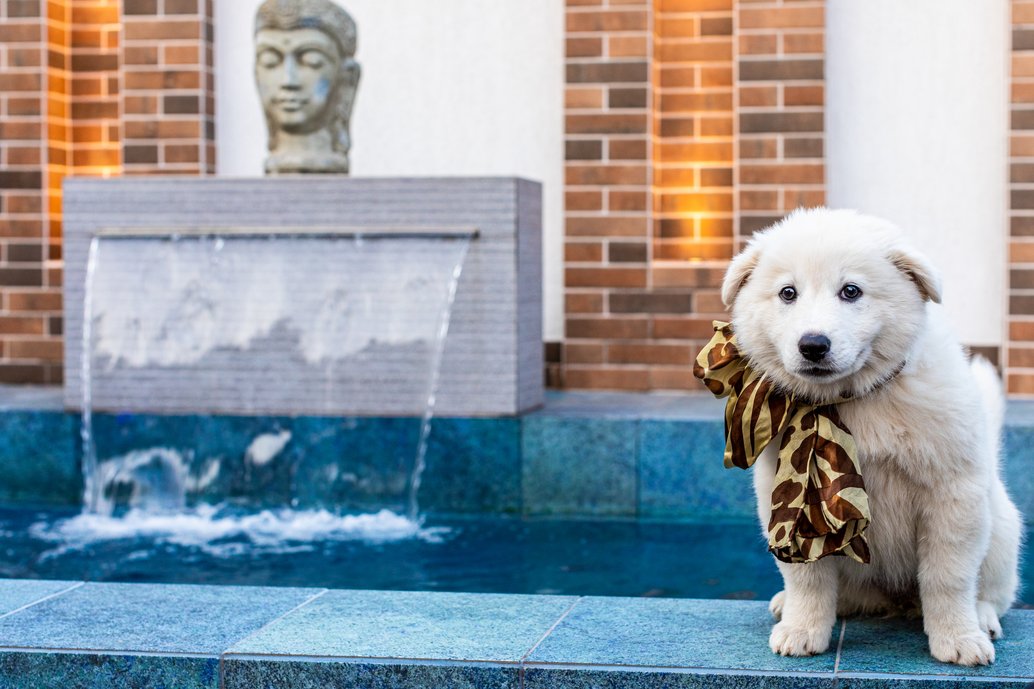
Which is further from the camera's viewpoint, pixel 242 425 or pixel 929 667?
pixel 242 425

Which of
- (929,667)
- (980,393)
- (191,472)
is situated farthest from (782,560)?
(191,472)

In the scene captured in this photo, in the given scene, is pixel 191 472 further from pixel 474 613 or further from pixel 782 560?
pixel 782 560

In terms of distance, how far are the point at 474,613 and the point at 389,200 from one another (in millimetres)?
3173

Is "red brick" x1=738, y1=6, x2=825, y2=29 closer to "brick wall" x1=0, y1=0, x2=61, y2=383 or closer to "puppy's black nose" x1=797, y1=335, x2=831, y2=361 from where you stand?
"brick wall" x1=0, y1=0, x2=61, y2=383

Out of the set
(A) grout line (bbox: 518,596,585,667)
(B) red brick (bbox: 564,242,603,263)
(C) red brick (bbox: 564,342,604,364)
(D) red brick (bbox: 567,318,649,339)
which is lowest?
(A) grout line (bbox: 518,596,585,667)

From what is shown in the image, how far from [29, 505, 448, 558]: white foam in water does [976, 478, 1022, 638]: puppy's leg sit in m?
2.69

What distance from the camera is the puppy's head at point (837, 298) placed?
2.73 m

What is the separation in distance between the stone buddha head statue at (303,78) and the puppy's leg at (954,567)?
4.30 metres

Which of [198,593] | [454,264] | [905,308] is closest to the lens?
[905,308]

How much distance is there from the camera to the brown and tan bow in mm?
2822

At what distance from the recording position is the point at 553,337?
25.7 ft

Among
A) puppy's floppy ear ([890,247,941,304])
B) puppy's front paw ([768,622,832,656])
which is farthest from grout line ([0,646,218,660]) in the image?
puppy's floppy ear ([890,247,941,304])

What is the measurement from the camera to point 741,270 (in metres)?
2.90

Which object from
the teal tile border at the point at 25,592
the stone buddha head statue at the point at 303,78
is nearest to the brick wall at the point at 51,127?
the stone buddha head statue at the point at 303,78
